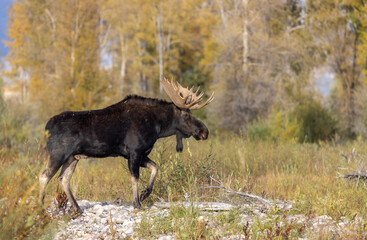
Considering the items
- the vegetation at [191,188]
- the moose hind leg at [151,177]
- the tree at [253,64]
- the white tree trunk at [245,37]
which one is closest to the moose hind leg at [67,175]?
the vegetation at [191,188]

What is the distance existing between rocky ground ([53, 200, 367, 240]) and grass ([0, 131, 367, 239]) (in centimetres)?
13

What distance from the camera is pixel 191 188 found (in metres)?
6.29

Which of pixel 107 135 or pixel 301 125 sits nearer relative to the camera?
pixel 107 135

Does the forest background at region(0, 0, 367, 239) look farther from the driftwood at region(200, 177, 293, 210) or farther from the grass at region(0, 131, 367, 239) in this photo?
the driftwood at region(200, 177, 293, 210)

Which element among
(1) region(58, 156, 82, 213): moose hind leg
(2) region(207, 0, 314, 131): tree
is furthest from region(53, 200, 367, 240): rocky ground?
(2) region(207, 0, 314, 131): tree

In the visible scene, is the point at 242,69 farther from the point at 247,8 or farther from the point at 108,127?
the point at 108,127

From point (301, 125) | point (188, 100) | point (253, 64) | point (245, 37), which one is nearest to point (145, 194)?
point (188, 100)

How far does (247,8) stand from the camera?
24.5 meters

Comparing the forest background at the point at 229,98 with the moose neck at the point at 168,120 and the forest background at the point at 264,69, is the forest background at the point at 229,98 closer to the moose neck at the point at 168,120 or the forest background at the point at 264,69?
the forest background at the point at 264,69

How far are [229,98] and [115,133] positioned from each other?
18575 millimetres

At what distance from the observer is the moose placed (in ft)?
19.9

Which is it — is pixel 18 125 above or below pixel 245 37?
below

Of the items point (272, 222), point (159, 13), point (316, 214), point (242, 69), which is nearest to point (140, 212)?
point (272, 222)

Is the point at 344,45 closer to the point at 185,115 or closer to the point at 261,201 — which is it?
the point at 185,115
